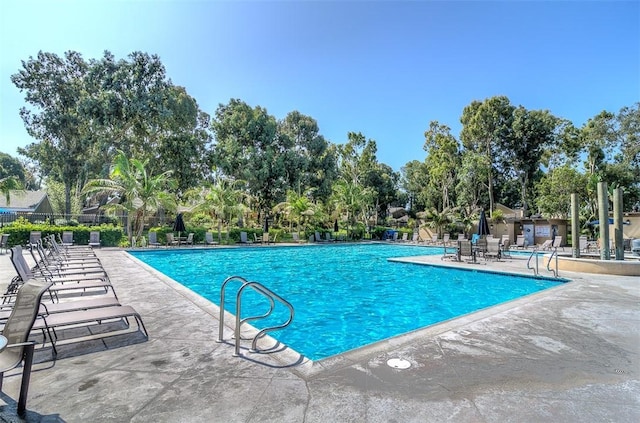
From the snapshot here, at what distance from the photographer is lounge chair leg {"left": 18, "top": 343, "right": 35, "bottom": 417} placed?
2.55 metres

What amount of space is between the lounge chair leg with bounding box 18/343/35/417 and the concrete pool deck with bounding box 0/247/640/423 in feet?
0.21

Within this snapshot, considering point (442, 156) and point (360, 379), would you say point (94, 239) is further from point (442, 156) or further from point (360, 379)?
point (442, 156)

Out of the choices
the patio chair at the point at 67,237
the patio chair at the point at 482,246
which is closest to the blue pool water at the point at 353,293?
the patio chair at the point at 482,246

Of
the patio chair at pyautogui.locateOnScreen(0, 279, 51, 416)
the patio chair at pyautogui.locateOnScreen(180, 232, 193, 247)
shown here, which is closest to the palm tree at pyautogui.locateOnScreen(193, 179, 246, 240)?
the patio chair at pyautogui.locateOnScreen(180, 232, 193, 247)

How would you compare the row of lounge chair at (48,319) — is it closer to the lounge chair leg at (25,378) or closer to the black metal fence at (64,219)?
the lounge chair leg at (25,378)

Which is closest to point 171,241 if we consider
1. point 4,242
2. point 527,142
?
point 4,242

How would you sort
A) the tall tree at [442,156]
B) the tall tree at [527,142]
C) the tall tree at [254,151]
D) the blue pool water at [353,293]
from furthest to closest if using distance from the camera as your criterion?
1. the tall tree at [527,142]
2. the tall tree at [442,156]
3. the tall tree at [254,151]
4. the blue pool water at [353,293]

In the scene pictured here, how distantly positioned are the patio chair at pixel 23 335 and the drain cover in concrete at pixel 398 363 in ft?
10.2

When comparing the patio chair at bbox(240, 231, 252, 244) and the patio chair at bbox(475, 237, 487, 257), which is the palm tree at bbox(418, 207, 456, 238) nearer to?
the patio chair at bbox(475, 237, 487, 257)

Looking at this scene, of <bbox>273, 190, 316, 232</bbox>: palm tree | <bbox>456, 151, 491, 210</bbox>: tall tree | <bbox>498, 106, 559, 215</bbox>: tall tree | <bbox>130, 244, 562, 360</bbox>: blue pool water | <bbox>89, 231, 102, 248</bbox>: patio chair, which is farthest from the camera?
<bbox>498, 106, 559, 215</bbox>: tall tree

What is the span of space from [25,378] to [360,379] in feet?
8.85

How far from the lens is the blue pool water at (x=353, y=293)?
21.7ft

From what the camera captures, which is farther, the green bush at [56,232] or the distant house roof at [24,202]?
the distant house roof at [24,202]

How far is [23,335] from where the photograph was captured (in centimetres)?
270
